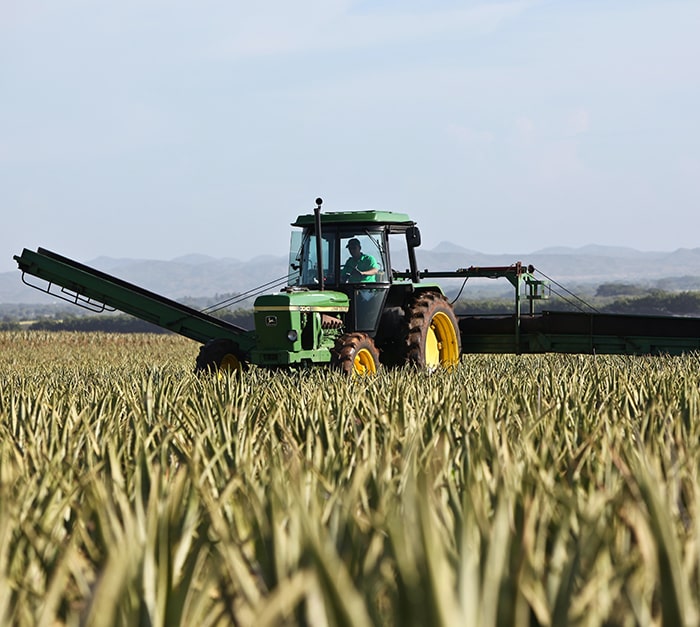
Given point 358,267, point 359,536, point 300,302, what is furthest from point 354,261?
point 359,536

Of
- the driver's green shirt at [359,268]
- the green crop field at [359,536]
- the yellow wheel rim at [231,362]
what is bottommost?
the yellow wheel rim at [231,362]

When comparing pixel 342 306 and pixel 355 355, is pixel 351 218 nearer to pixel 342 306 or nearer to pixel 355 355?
pixel 342 306

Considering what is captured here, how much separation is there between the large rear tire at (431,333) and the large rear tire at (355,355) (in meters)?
0.55

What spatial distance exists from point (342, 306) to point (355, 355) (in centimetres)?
90

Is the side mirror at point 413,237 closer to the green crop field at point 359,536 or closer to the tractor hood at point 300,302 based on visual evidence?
the tractor hood at point 300,302

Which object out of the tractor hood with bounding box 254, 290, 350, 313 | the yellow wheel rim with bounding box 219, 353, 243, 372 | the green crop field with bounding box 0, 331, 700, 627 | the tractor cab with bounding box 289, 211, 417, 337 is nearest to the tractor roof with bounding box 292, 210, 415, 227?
the tractor cab with bounding box 289, 211, 417, 337

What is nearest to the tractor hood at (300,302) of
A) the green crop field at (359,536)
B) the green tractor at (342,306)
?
the green tractor at (342,306)

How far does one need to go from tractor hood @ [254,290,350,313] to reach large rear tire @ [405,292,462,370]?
2.58ft

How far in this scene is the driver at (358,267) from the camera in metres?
10.3

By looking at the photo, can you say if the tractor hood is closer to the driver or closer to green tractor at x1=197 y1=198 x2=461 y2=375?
green tractor at x1=197 y1=198 x2=461 y2=375

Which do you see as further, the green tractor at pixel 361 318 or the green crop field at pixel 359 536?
the green tractor at pixel 361 318

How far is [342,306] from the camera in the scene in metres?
10.0

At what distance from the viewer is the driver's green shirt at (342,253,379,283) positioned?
10336 millimetres

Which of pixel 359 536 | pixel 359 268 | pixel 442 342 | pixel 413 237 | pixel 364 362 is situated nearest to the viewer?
pixel 359 536
